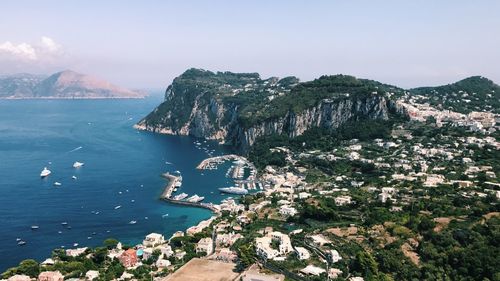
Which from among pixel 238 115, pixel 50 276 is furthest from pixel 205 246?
pixel 238 115

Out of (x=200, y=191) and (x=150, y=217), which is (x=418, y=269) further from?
(x=200, y=191)

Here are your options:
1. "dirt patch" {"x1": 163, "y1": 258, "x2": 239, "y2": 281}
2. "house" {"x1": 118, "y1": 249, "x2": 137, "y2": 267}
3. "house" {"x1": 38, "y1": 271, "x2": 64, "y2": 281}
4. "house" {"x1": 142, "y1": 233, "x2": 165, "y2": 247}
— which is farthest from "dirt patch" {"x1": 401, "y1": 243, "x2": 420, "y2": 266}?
"house" {"x1": 38, "y1": 271, "x2": 64, "y2": 281}

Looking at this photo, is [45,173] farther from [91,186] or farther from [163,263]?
[163,263]

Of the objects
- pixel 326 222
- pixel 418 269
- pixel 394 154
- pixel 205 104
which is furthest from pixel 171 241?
pixel 205 104

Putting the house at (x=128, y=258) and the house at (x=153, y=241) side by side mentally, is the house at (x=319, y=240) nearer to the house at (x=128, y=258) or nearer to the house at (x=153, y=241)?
the house at (x=128, y=258)

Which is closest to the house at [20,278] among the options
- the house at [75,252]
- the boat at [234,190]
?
the house at [75,252]

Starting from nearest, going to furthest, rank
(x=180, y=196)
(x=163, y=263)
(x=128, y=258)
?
(x=163, y=263) → (x=128, y=258) → (x=180, y=196)
